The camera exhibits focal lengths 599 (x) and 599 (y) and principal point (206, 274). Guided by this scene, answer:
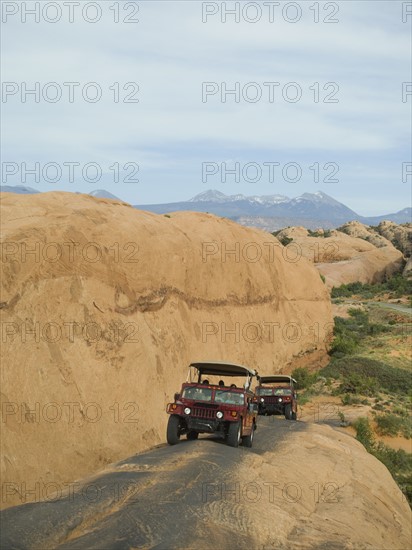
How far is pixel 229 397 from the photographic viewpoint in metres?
16.0

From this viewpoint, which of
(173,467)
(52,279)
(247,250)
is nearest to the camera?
(173,467)

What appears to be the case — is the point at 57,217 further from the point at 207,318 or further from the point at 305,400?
the point at 305,400

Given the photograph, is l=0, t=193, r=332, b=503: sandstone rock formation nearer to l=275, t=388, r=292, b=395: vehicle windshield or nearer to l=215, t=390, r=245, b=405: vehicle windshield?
l=275, t=388, r=292, b=395: vehicle windshield

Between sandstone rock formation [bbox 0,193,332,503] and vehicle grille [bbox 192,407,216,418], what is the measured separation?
3724 millimetres

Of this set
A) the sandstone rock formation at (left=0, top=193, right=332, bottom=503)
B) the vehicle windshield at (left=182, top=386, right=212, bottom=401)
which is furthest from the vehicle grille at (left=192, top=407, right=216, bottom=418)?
the sandstone rock formation at (left=0, top=193, right=332, bottom=503)

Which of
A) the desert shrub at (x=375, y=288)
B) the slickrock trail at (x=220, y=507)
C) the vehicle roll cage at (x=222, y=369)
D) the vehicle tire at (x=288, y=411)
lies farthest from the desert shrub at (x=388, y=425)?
the desert shrub at (x=375, y=288)

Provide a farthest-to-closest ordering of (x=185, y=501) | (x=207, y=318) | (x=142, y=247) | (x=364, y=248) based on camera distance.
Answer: (x=364, y=248), (x=207, y=318), (x=142, y=247), (x=185, y=501)

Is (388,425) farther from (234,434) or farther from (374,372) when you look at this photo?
(234,434)

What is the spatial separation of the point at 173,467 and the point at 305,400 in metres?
20.4

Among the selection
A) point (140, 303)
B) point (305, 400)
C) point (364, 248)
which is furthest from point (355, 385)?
point (364, 248)

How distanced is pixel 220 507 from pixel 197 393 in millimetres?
5753

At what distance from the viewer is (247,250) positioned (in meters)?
34.4

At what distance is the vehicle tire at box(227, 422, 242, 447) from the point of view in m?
15.5

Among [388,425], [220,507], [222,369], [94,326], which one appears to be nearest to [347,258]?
[388,425]
